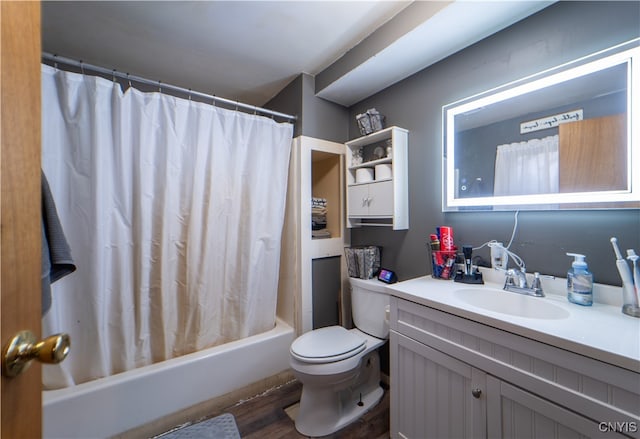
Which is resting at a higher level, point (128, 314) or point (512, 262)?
point (512, 262)

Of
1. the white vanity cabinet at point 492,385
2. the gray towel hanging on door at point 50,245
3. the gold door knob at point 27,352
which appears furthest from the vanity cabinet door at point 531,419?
the gray towel hanging on door at point 50,245

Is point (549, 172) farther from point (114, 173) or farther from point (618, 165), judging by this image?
point (114, 173)

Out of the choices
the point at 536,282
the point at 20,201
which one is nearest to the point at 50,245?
the point at 20,201

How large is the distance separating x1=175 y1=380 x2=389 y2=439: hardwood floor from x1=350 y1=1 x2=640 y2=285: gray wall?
A: 844mm

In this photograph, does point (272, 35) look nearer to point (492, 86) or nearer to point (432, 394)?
point (492, 86)

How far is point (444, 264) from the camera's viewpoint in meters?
1.41

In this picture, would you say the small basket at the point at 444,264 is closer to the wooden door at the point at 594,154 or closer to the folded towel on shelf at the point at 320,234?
the wooden door at the point at 594,154

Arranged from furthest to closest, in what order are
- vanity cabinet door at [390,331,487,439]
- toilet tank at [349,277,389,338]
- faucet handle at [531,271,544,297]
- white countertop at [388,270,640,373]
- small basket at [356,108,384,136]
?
small basket at [356,108,384,136] < toilet tank at [349,277,389,338] < faucet handle at [531,271,544,297] < vanity cabinet door at [390,331,487,439] < white countertop at [388,270,640,373]

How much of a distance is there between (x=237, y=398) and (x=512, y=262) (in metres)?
1.79

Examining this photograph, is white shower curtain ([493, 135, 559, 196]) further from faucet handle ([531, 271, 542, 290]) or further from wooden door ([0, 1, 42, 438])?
wooden door ([0, 1, 42, 438])

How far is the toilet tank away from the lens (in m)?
1.58

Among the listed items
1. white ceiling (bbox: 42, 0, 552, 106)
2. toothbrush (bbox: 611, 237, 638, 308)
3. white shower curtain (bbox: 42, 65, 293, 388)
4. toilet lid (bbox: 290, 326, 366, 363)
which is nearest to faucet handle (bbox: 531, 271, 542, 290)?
toothbrush (bbox: 611, 237, 638, 308)

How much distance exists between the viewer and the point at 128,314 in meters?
1.39

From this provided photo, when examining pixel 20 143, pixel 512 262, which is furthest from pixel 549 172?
pixel 20 143
